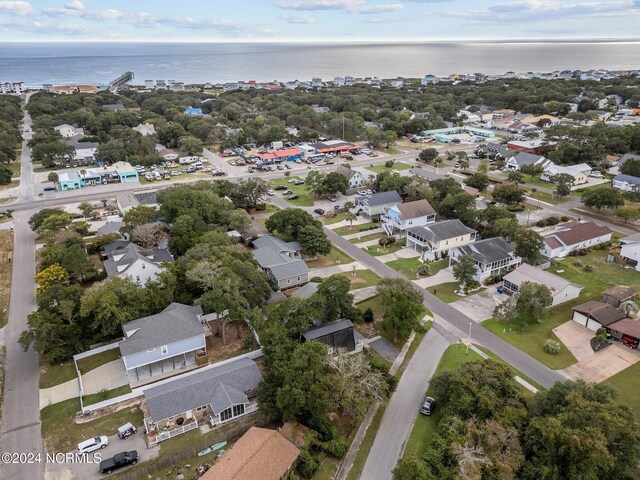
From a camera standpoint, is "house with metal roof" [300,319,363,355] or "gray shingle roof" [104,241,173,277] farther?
"gray shingle roof" [104,241,173,277]

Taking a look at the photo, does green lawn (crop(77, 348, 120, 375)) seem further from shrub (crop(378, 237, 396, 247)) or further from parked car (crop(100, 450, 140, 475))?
shrub (crop(378, 237, 396, 247))

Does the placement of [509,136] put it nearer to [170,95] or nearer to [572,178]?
[572,178]

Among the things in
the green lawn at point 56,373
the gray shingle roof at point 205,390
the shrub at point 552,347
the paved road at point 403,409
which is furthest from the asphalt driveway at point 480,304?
the green lawn at point 56,373

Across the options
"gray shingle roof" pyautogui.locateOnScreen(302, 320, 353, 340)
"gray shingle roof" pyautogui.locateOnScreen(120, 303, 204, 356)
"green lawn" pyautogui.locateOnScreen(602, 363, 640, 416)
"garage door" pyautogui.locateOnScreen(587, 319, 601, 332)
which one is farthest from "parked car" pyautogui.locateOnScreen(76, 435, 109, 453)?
"garage door" pyautogui.locateOnScreen(587, 319, 601, 332)

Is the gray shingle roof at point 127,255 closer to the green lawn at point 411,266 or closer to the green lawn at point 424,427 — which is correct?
the green lawn at point 411,266

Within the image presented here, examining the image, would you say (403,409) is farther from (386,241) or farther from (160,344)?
(386,241)

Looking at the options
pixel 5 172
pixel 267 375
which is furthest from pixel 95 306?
pixel 5 172
